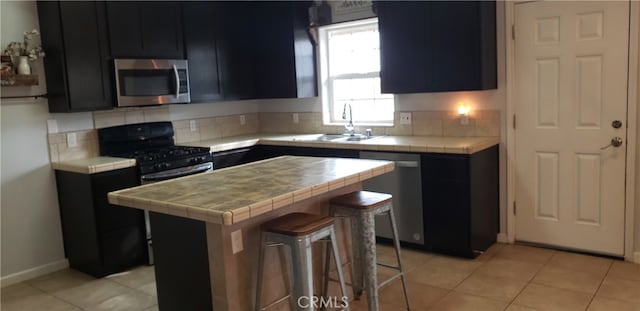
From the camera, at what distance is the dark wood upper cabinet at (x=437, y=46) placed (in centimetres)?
388

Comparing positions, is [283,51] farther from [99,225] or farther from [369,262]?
[369,262]

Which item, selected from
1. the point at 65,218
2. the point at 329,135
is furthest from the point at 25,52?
the point at 329,135

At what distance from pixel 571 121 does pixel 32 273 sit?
4.19m

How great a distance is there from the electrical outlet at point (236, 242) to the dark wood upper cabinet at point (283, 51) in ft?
9.37

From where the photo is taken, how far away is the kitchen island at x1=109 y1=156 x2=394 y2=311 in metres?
2.26

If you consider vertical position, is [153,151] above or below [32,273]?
above

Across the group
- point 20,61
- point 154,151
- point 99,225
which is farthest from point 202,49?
point 99,225

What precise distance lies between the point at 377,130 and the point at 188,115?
1.83 metres

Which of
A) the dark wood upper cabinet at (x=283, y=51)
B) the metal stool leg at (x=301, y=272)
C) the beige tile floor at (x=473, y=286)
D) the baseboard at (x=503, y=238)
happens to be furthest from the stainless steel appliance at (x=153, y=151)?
the baseboard at (x=503, y=238)

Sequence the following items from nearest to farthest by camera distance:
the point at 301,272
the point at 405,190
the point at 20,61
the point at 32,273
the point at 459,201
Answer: the point at 301,272, the point at 20,61, the point at 459,201, the point at 32,273, the point at 405,190

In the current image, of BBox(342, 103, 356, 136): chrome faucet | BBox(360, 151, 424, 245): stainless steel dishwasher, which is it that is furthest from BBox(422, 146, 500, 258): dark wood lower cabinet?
BBox(342, 103, 356, 136): chrome faucet

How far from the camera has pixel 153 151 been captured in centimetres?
441

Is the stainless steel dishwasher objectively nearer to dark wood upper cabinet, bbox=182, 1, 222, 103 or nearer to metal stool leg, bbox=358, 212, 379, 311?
metal stool leg, bbox=358, 212, 379, 311

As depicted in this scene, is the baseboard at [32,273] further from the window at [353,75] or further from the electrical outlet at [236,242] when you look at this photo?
the window at [353,75]
